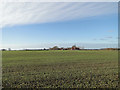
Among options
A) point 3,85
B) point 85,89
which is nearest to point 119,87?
point 85,89

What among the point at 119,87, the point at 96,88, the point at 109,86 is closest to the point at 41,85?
the point at 96,88

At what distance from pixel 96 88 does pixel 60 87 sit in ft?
6.36

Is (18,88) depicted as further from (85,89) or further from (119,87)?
(119,87)

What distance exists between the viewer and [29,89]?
6543 millimetres

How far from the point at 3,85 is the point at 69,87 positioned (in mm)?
3850

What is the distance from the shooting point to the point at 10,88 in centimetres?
672

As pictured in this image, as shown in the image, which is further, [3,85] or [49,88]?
[3,85]

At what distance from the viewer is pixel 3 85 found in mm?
7223

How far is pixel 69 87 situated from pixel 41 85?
1.64 meters

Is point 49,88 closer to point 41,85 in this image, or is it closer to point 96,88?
A: point 41,85

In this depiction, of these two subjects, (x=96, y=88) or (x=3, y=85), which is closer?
(x=96, y=88)

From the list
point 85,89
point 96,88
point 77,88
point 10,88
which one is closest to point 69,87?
point 77,88

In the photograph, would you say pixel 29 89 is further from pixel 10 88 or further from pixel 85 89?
pixel 85 89

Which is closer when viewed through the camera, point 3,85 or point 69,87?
point 69,87
